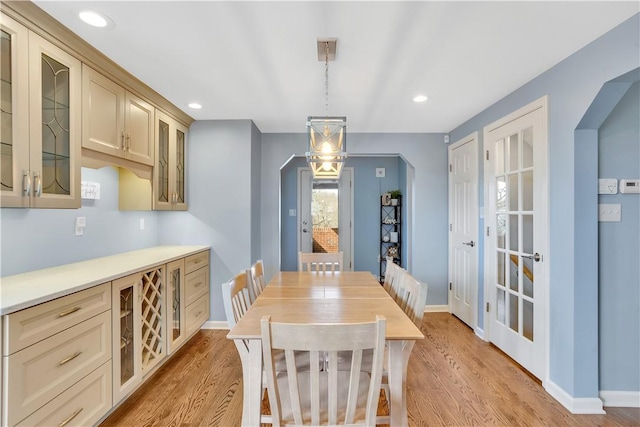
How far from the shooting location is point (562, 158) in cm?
202

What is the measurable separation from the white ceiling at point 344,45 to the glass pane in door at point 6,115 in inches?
12.0

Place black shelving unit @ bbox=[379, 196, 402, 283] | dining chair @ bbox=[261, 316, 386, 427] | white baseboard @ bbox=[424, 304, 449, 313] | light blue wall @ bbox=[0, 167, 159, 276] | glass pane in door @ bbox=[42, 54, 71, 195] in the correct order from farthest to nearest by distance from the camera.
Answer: black shelving unit @ bbox=[379, 196, 402, 283], white baseboard @ bbox=[424, 304, 449, 313], light blue wall @ bbox=[0, 167, 159, 276], glass pane in door @ bbox=[42, 54, 71, 195], dining chair @ bbox=[261, 316, 386, 427]

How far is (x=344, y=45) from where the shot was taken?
5.93ft

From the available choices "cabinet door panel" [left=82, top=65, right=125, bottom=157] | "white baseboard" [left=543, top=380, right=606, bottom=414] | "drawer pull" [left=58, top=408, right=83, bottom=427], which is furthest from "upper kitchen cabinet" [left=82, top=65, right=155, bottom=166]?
"white baseboard" [left=543, top=380, right=606, bottom=414]

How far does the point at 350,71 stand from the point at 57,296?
2.17 metres

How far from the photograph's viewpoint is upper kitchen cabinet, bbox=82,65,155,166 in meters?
1.90

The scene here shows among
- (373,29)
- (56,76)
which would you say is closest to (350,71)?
(373,29)

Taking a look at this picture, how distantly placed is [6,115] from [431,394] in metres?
2.99

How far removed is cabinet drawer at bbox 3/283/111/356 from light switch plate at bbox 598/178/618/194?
3.14 m

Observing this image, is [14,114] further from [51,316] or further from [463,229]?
[463,229]

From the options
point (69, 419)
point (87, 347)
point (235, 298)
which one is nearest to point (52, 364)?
point (87, 347)

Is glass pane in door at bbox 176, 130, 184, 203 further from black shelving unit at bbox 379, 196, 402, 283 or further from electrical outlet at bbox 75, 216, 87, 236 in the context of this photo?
black shelving unit at bbox 379, 196, 402, 283

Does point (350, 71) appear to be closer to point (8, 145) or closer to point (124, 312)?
point (8, 145)

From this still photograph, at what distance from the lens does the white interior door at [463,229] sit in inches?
124
